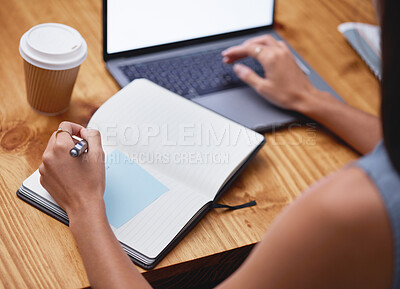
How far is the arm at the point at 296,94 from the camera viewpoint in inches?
42.1

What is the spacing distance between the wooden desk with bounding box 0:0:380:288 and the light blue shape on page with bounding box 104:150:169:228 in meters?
0.09

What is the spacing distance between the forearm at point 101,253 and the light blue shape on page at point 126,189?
5 cm

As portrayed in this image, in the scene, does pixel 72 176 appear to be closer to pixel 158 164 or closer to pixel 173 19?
pixel 158 164

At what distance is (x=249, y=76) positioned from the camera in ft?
3.72

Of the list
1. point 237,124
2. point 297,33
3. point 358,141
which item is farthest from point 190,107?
point 297,33

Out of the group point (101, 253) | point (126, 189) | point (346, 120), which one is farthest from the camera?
point (346, 120)

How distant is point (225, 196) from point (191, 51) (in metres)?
0.42

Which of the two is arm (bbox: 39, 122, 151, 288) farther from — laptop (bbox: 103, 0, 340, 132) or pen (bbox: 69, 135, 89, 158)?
laptop (bbox: 103, 0, 340, 132)

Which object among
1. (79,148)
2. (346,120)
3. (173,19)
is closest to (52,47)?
(79,148)

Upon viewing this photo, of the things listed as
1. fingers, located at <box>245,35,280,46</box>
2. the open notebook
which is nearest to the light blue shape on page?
the open notebook

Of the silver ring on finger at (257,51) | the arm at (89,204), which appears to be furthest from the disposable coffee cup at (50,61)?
the silver ring on finger at (257,51)

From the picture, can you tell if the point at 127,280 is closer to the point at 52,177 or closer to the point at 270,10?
the point at 52,177

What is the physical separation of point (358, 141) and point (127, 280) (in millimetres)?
571

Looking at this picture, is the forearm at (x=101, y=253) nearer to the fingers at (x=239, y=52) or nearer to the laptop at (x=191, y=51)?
the laptop at (x=191, y=51)
